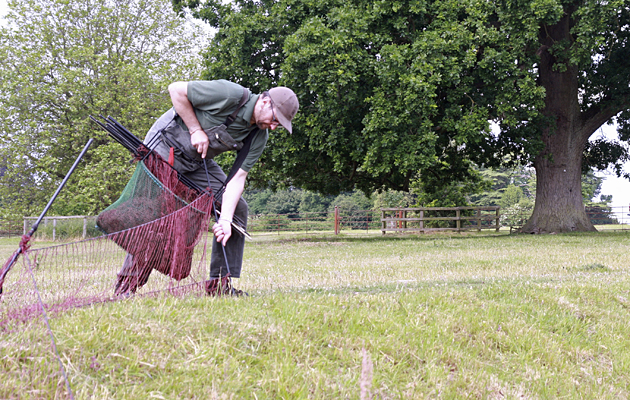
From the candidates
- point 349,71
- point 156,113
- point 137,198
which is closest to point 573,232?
point 349,71

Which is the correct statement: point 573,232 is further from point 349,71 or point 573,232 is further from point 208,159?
point 208,159

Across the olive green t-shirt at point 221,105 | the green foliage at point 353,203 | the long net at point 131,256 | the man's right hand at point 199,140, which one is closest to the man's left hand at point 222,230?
the long net at point 131,256

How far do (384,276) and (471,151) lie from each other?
14108 millimetres

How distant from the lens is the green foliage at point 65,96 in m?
23.3

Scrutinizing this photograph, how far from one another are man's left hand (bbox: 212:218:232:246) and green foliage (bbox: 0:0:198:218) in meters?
20.1

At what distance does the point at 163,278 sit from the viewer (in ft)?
13.0

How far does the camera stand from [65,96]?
24.6 m

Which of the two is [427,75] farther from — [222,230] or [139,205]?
[139,205]

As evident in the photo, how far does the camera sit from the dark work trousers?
401cm

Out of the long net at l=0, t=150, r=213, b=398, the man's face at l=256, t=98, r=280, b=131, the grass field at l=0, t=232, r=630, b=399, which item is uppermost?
the man's face at l=256, t=98, r=280, b=131

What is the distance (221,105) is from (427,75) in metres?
12.3

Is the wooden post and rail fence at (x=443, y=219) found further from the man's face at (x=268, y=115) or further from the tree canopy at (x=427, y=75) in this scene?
the man's face at (x=268, y=115)

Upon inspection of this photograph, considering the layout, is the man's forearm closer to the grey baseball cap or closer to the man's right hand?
the man's right hand

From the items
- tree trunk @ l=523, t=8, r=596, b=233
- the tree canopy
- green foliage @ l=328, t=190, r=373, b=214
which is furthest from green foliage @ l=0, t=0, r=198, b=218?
green foliage @ l=328, t=190, r=373, b=214
